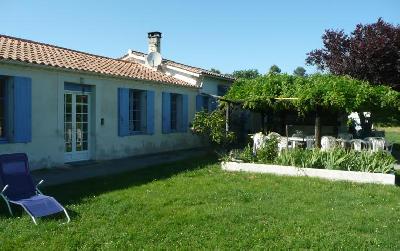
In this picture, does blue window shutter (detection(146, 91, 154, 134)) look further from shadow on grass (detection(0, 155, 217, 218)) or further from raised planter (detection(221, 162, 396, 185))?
raised planter (detection(221, 162, 396, 185))

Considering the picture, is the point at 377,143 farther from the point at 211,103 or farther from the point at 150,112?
the point at 211,103

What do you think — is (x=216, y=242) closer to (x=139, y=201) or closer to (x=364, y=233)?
(x=364, y=233)

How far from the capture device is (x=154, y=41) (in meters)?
21.3

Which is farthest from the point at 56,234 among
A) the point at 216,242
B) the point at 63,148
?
the point at 63,148

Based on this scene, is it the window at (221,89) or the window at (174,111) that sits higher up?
the window at (221,89)

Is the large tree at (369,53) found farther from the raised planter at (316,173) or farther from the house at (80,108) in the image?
the raised planter at (316,173)

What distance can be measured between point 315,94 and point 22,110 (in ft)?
30.5

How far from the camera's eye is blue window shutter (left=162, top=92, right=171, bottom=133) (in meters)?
17.3

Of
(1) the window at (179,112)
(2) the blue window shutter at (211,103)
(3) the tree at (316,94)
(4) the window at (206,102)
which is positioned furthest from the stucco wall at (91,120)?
(3) the tree at (316,94)

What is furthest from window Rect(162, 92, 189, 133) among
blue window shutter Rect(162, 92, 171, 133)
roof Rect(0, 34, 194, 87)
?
roof Rect(0, 34, 194, 87)

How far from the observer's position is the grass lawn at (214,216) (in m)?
5.62

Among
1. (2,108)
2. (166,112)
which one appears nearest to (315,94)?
(166,112)

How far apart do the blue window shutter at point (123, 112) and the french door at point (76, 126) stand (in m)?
1.29

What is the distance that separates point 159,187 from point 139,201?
59.3 inches
